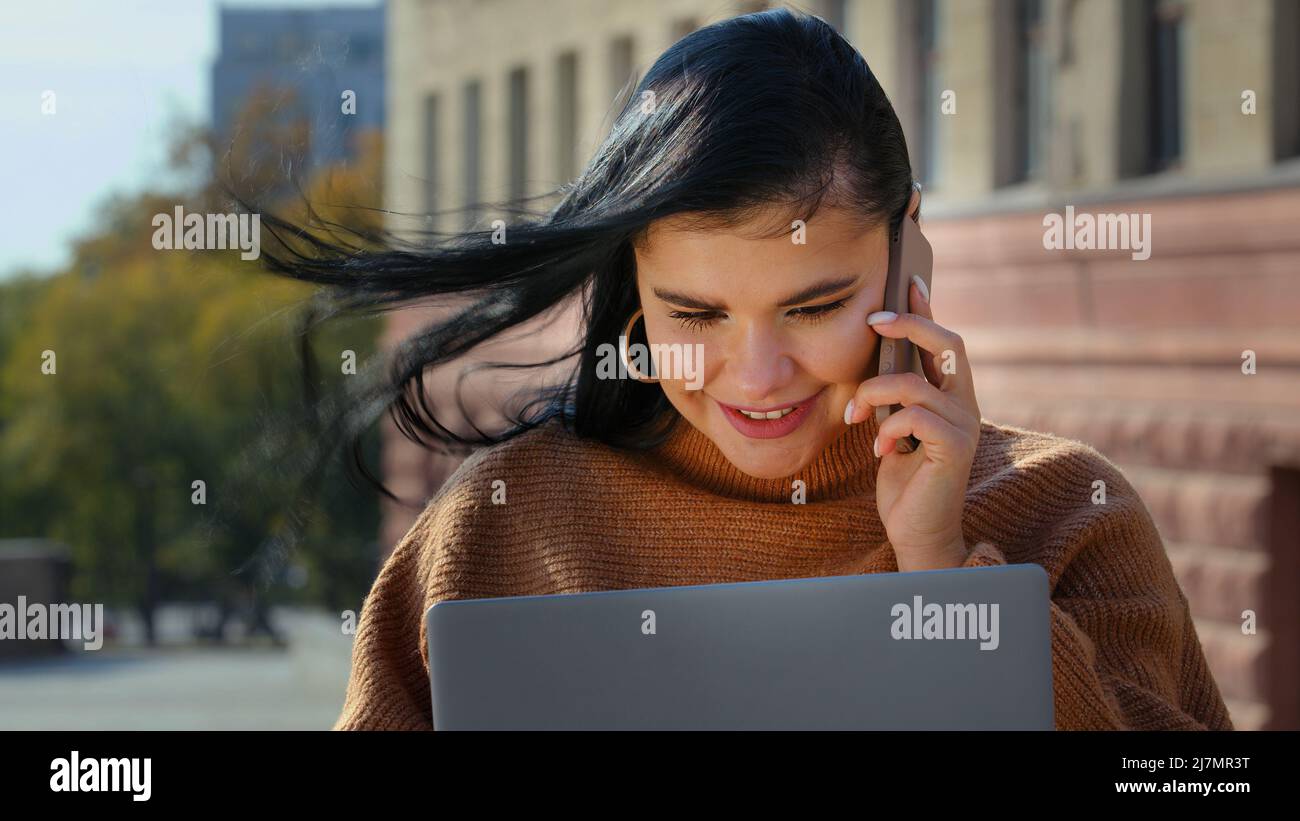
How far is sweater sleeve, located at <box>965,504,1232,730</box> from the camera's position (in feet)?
7.68

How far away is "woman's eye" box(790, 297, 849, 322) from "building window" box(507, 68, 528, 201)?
1731 cm

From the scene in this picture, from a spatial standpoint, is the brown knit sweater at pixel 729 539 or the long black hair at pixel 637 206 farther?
→ the brown knit sweater at pixel 729 539

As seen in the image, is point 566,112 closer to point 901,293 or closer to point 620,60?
point 620,60

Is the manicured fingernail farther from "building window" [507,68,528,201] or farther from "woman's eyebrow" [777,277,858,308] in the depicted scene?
"building window" [507,68,528,201]

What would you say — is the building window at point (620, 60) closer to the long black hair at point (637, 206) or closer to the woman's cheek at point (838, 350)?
the long black hair at point (637, 206)

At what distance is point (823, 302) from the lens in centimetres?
241

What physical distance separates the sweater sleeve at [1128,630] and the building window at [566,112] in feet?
51.4

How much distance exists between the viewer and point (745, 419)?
2557mm

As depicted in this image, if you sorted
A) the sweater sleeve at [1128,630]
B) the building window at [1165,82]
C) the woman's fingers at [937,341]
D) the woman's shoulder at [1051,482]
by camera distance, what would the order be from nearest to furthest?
the sweater sleeve at [1128,630], the woman's fingers at [937,341], the woman's shoulder at [1051,482], the building window at [1165,82]

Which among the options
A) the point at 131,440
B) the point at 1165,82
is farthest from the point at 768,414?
Answer: the point at 131,440

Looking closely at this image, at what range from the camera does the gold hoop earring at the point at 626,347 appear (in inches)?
108

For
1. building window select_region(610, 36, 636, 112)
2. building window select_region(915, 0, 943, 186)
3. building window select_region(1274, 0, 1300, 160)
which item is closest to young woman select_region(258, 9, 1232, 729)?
building window select_region(1274, 0, 1300, 160)

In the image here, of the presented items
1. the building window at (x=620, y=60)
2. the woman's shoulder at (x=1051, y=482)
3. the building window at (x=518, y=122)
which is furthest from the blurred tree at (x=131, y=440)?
the woman's shoulder at (x=1051, y=482)
